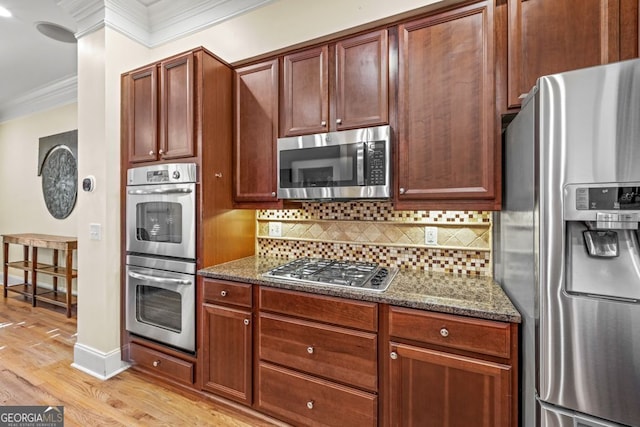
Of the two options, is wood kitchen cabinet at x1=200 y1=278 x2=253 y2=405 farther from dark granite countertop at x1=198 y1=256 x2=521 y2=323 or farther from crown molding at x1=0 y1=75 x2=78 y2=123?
crown molding at x1=0 y1=75 x2=78 y2=123

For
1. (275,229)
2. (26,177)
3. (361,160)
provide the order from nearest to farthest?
(361,160) → (275,229) → (26,177)

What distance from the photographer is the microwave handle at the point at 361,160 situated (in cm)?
173

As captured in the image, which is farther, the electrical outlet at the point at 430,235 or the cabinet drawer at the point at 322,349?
the electrical outlet at the point at 430,235

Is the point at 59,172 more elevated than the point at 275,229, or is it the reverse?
the point at 59,172

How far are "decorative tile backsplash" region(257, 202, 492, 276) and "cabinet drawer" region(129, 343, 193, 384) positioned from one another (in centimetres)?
99

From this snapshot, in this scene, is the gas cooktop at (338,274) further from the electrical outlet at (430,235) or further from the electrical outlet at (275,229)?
the electrical outlet at (275,229)

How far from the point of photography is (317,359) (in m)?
1.60

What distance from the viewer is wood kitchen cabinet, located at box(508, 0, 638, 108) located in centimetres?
129

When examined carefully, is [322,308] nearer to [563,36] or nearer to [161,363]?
[161,363]

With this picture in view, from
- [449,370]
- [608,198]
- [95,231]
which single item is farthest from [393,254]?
[95,231]

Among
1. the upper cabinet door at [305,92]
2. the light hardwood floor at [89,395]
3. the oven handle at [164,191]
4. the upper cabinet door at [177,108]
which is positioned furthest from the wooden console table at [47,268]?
the upper cabinet door at [305,92]

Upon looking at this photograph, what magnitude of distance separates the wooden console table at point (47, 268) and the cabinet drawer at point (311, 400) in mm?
3173

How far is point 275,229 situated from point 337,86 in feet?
4.02

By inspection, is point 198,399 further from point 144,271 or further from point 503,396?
point 503,396
